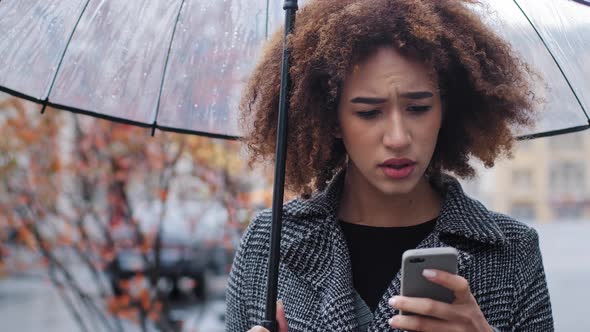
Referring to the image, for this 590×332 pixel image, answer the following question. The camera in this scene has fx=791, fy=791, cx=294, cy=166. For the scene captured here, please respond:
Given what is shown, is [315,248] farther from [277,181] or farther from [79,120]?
[79,120]

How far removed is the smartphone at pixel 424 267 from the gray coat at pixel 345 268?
334 millimetres

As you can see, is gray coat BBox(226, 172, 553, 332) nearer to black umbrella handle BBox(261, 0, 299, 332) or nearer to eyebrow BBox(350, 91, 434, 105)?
black umbrella handle BBox(261, 0, 299, 332)

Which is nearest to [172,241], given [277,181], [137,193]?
[137,193]

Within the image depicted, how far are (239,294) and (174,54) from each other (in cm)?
77

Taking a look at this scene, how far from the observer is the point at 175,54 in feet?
7.98

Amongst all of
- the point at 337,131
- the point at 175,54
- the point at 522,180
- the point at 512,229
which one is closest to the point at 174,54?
the point at 175,54

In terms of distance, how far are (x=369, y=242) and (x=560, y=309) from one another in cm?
950

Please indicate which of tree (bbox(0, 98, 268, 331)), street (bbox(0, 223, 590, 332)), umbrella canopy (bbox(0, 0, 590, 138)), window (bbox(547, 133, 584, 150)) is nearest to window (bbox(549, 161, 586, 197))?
window (bbox(547, 133, 584, 150))

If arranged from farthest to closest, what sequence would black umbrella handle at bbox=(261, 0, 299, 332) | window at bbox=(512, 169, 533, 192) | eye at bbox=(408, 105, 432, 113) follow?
window at bbox=(512, 169, 533, 192) < eye at bbox=(408, 105, 432, 113) < black umbrella handle at bbox=(261, 0, 299, 332)

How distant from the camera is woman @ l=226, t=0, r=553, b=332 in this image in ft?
6.25

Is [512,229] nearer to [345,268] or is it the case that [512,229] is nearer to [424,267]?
A: [345,268]

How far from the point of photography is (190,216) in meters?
5.55

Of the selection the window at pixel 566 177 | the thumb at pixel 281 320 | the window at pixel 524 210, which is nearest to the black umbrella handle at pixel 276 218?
the thumb at pixel 281 320

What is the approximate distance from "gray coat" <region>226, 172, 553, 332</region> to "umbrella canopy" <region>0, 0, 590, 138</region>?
34 centimetres
